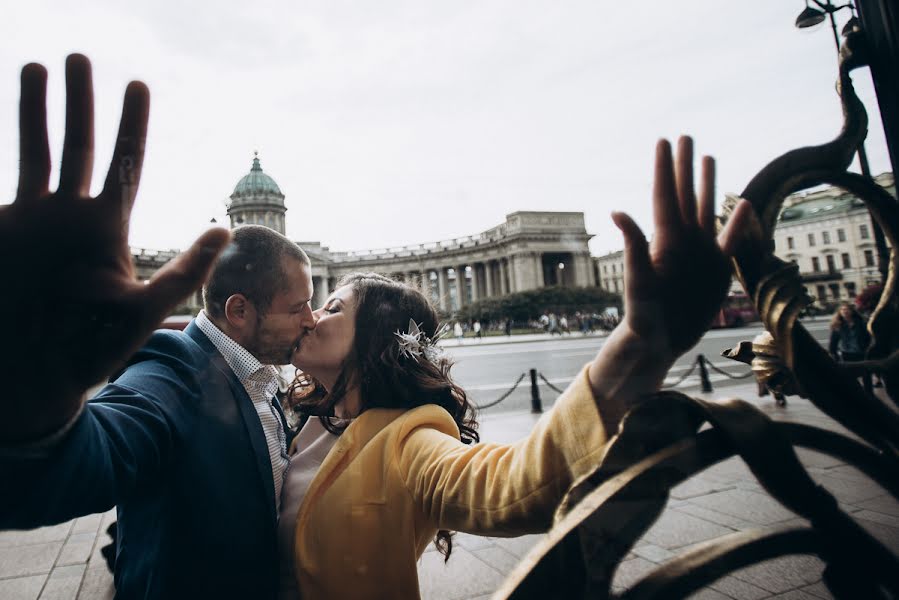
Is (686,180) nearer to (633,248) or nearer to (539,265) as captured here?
(633,248)

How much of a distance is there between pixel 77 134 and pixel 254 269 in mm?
693

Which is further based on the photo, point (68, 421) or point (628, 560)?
point (628, 560)

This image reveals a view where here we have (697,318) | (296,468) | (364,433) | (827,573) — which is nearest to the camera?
(697,318)

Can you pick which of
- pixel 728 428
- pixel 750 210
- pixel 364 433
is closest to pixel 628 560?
pixel 728 428

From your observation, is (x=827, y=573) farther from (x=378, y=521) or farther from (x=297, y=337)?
(x=297, y=337)

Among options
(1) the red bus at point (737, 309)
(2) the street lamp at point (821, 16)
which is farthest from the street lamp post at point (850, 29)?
(1) the red bus at point (737, 309)

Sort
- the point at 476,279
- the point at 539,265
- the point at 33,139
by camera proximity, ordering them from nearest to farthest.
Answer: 1. the point at 33,139
2. the point at 539,265
3. the point at 476,279

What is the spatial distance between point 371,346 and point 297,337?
0.24m

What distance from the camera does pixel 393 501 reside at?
1.17 meters

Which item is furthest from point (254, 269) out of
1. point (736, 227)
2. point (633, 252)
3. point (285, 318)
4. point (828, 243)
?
point (828, 243)

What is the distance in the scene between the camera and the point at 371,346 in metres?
1.54

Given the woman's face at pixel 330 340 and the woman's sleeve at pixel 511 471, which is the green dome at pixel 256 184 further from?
the woman's sleeve at pixel 511 471

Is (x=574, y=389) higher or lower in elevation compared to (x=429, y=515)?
higher

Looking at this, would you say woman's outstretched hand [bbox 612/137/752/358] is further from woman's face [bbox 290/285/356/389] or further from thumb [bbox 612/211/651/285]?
woman's face [bbox 290/285/356/389]
